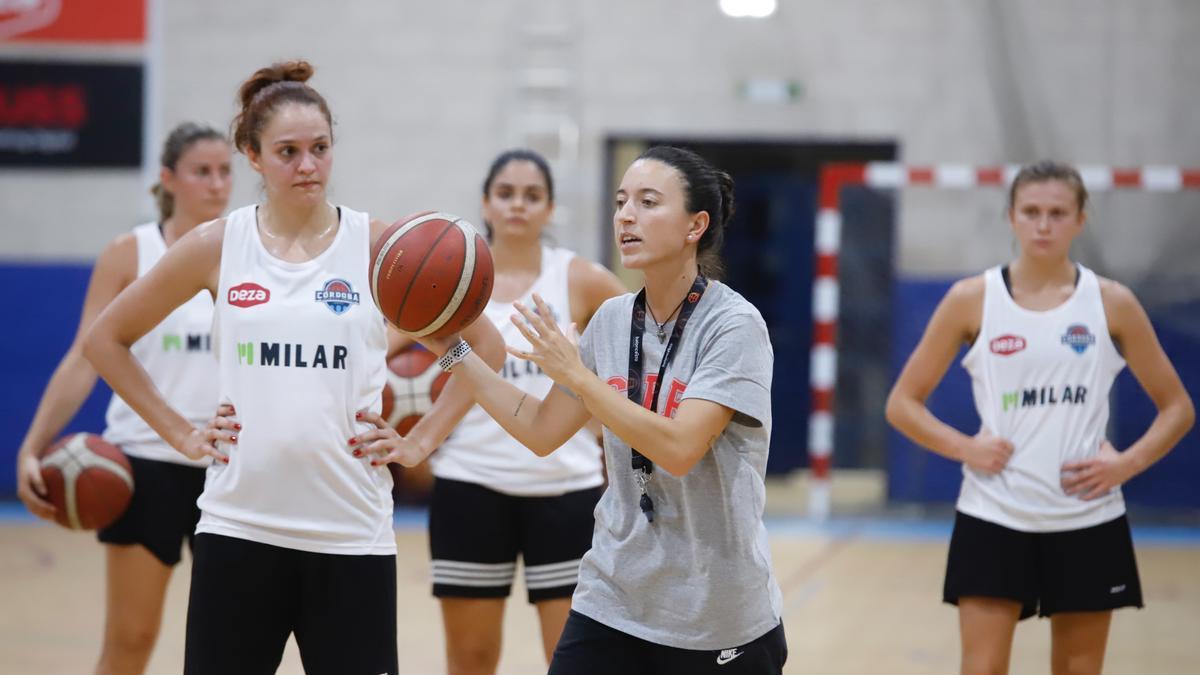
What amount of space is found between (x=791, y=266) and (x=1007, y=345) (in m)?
7.03

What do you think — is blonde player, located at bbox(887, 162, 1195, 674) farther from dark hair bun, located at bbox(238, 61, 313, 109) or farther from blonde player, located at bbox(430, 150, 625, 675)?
dark hair bun, located at bbox(238, 61, 313, 109)

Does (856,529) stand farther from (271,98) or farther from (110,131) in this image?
(271,98)

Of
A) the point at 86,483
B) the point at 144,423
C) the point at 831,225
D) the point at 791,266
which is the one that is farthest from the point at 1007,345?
the point at 791,266

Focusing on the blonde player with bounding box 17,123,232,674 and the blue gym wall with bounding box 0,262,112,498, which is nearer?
the blonde player with bounding box 17,123,232,674

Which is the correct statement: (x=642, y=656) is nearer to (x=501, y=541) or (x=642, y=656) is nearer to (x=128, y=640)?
(x=501, y=541)

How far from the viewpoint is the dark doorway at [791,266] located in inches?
383

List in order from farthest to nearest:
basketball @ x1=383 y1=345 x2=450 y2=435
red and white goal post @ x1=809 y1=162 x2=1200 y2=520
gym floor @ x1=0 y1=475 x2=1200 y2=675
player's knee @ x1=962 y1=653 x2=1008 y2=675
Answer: red and white goal post @ x1=809 y1=162 x2=1200 y2=520 → gym floor @ x1=0 y1=475 x2=1200 y2=675 → basketball @ x1=383 y1=345 x2=450 y2=435 → player's knee @ x1=962 y1=653 x2=1008 y2=675

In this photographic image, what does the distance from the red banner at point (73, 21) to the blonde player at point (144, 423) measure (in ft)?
17.8

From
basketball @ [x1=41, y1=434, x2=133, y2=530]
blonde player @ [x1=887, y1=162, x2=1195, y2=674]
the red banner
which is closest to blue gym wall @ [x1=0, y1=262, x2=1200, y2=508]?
the red banner

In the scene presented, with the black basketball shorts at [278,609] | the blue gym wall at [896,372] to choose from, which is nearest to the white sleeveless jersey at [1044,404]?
the black basketball shorts at [278,609]

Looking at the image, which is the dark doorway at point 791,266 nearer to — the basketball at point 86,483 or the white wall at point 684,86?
the white wall at point 684,86

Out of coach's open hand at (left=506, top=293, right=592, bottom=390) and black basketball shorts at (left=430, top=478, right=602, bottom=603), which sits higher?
coach's open hand at (left=506, top=293, right=592, bottom=390)

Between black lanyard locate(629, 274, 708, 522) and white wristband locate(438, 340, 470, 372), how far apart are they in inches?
15.4

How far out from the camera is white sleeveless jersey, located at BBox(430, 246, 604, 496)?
427 cm
